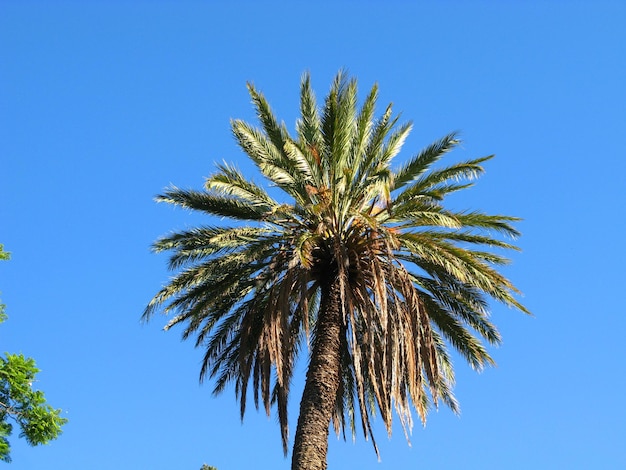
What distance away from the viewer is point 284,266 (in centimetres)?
1781

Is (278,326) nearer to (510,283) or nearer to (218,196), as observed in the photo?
(218,196)

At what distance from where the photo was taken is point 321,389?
16.2 metres

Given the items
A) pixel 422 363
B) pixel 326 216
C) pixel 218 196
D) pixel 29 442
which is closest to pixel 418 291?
pixel 422 363

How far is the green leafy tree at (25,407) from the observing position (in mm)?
17891

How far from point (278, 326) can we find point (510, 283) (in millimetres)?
4701

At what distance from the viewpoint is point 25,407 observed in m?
18.1

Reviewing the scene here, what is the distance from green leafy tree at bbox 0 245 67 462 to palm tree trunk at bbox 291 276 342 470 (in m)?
5.72

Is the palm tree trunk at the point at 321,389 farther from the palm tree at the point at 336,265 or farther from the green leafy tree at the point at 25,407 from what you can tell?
the green leafy tree at the point at 25,407

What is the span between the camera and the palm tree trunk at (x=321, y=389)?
15.4 meters

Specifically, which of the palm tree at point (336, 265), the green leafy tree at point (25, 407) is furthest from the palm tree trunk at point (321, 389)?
the green leafy tree at point (25, 407)

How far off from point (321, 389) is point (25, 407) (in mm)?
6568

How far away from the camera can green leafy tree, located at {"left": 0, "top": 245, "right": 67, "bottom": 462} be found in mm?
17891

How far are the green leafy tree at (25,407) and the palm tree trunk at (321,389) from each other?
18.8ft

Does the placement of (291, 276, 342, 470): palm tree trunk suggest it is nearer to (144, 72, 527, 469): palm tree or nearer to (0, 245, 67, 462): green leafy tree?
(144, 72, 527, 469): palm tree
